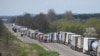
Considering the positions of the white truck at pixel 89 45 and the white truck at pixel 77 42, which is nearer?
the white truck at pixel 89 45

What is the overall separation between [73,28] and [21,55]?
76012 mm

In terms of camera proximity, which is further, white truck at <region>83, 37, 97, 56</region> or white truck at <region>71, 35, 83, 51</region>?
white truck at <region>71, 35, 83, 51</region>

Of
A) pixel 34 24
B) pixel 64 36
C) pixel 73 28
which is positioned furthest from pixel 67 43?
pixel 34 24

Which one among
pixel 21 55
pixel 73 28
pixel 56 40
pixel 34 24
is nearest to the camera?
pixel 21 55

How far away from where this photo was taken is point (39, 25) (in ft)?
541

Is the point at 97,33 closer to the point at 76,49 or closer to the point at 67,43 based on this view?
the point at 67,43

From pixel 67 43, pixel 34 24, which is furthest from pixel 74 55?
pixel 34 24

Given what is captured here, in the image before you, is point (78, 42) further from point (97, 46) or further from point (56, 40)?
Answer: point (56, 40)

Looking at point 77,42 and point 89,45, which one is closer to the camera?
point 89,45

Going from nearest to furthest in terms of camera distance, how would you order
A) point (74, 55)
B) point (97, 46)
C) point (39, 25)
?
point (97, 46), point (74, 55), point (39, 25)

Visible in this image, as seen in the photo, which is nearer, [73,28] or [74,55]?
[74,55]

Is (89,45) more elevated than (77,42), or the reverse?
(89,45)

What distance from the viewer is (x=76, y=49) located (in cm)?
6631

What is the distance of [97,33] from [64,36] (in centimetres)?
2341
